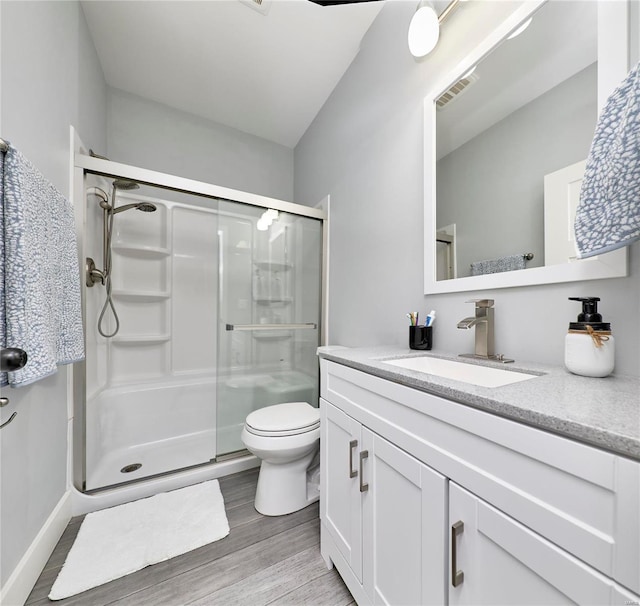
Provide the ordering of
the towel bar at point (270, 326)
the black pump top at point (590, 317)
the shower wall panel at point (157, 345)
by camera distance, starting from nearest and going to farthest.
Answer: the black pump top at point (590, 317) → the shower wall panel at point (157, 345) → the towel bar at point (270, 326)

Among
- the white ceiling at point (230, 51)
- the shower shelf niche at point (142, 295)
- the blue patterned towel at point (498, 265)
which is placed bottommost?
the shower shelf niche at point (142, 295)

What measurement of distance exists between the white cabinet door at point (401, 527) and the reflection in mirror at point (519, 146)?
72cm

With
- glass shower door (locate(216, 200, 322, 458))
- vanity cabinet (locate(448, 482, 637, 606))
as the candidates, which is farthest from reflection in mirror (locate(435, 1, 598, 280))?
glass shower door (locate(216, 200, 322, 458))

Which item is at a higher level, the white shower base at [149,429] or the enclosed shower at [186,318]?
the enclosed shower at [186,318]

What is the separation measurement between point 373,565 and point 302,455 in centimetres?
68

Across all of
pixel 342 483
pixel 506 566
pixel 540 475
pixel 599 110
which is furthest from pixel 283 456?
pixel 599 110

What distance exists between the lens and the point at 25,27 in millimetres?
1044

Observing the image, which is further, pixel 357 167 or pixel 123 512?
pixel 357 167

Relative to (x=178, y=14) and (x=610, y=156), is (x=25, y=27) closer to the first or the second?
(x=178, y=14)

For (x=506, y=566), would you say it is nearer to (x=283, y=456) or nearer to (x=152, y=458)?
(x=283, y=456)

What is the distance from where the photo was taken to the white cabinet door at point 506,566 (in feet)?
1.31

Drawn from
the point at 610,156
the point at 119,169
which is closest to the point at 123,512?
the point at 119,169

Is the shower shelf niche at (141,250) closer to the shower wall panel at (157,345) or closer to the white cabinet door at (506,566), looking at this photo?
the shower wall panel at (157,345)

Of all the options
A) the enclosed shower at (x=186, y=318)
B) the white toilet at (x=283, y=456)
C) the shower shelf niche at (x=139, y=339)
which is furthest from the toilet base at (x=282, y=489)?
the shower shelf niche at (x=139, y=339)
